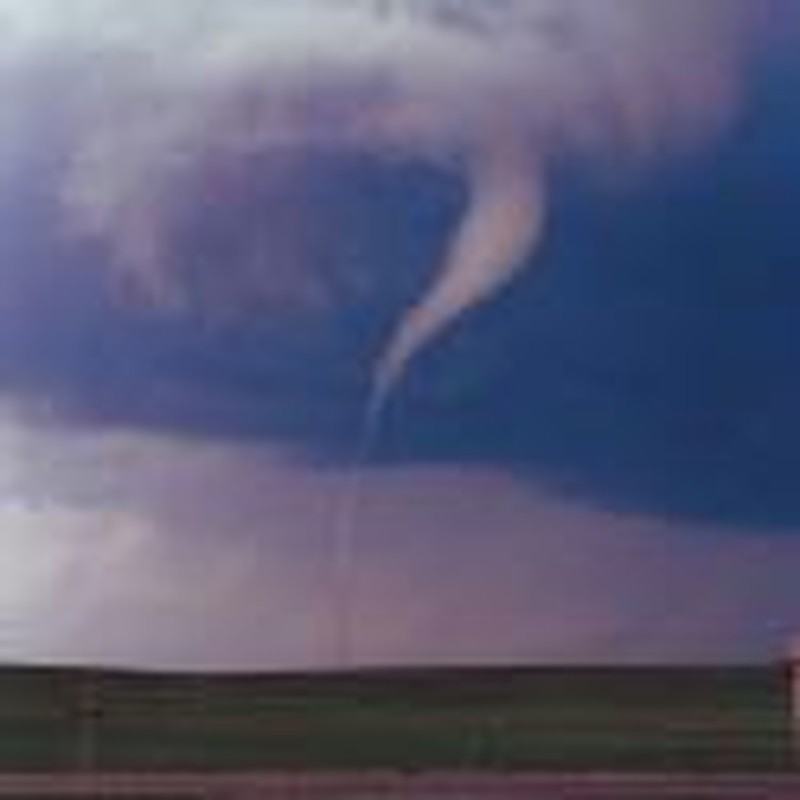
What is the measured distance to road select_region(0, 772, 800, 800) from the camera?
2802 cm

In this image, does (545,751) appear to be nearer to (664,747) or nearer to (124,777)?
(664,747)

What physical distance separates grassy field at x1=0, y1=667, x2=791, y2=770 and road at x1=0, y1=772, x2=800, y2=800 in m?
0.75

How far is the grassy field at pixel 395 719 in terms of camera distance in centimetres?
3069

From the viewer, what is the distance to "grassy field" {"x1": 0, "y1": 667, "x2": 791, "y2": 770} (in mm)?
30688

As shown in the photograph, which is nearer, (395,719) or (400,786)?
(400,786)

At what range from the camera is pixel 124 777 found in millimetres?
29516

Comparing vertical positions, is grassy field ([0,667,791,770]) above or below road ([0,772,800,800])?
above

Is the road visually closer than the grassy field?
Yes

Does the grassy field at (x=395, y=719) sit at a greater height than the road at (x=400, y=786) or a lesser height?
greater

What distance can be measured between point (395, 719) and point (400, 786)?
8.99ft

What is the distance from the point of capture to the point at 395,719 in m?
31.1

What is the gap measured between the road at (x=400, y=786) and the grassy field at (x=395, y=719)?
75cm

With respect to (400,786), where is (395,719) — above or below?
above

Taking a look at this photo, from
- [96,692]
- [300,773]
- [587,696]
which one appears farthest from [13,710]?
[587,696]
